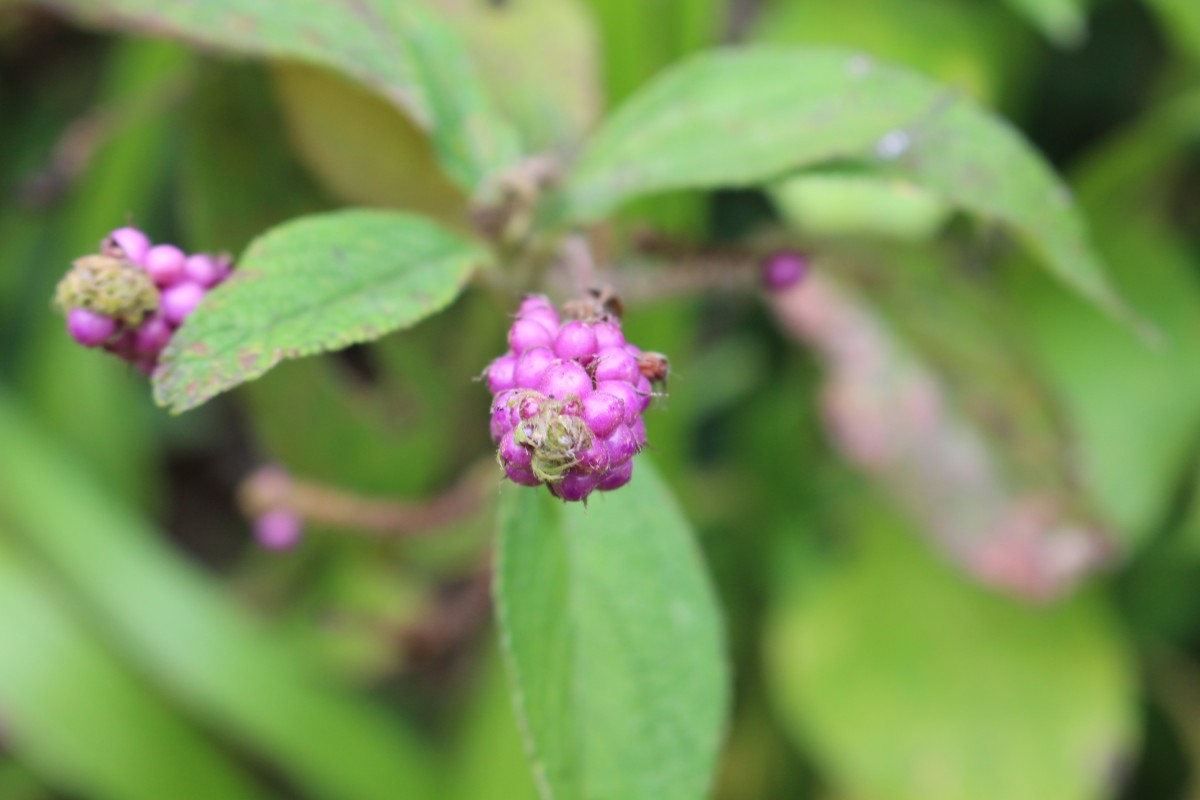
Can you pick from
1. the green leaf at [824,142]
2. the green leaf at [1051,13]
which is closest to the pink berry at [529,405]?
the green leaf at [824,142]

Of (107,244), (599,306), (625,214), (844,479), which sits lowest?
(844,479)

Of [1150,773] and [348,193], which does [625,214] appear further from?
[1150,773]

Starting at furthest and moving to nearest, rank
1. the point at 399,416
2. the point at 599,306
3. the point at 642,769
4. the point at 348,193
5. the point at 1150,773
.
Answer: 1. the point at 1150,773
2. the point at 399,416
3. the point at 348,193
4. the point at 642,769
5. the point at 599,306

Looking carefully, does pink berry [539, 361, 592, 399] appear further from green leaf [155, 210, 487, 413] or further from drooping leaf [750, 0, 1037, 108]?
drooping leaf [750, 0, 1037, 108]

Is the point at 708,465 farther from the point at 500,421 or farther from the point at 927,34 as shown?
the point at 500,421

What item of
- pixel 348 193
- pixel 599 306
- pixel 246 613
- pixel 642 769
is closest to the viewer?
pixel 599 306

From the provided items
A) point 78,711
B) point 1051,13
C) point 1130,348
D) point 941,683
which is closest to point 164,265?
point 78,711

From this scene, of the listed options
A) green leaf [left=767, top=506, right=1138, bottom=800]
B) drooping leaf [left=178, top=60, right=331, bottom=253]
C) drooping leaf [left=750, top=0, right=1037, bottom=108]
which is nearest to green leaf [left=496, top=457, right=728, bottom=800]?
drooping leaf [left=178, top=60, right=331, bottom=253]

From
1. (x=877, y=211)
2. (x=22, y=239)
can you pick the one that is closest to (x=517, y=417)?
(x=877, y=211)

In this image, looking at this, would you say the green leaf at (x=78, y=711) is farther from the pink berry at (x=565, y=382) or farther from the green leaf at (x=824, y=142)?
the pink berry at (x=565, y=382)
